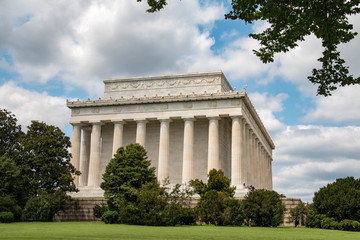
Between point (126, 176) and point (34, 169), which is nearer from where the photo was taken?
point (126, 176)

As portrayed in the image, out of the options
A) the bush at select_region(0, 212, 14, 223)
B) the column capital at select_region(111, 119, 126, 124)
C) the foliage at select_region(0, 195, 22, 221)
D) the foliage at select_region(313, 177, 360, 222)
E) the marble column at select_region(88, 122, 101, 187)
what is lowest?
the bush at select_region(0, 212, 14, 223)

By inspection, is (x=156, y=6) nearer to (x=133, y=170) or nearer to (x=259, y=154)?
(x=133, y=170)

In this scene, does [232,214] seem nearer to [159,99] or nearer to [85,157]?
[159,99]

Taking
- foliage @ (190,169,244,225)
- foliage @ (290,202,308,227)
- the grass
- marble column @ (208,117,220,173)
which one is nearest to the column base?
marble column @ (208,117,220,173)

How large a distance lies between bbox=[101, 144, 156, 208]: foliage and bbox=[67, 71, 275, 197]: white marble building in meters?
17.1

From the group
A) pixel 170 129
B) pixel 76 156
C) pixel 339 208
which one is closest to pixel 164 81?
pixel 170 129

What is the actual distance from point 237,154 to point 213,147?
3340 millimetres

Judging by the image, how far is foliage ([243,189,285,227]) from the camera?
34531mm

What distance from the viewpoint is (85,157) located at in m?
66.2

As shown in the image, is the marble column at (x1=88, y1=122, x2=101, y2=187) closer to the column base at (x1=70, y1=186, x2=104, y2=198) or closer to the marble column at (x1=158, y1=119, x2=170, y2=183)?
the column base at (x1=70, y1=186, x2=104, y2=198)

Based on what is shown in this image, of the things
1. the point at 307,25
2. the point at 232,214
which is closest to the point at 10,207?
the point at 232,214

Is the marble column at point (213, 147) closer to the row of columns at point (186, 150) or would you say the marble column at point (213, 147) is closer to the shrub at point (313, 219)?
the row of columns at point (186, 150)

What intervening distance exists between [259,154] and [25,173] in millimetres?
43620

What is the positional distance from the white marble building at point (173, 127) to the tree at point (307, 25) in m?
37.2
